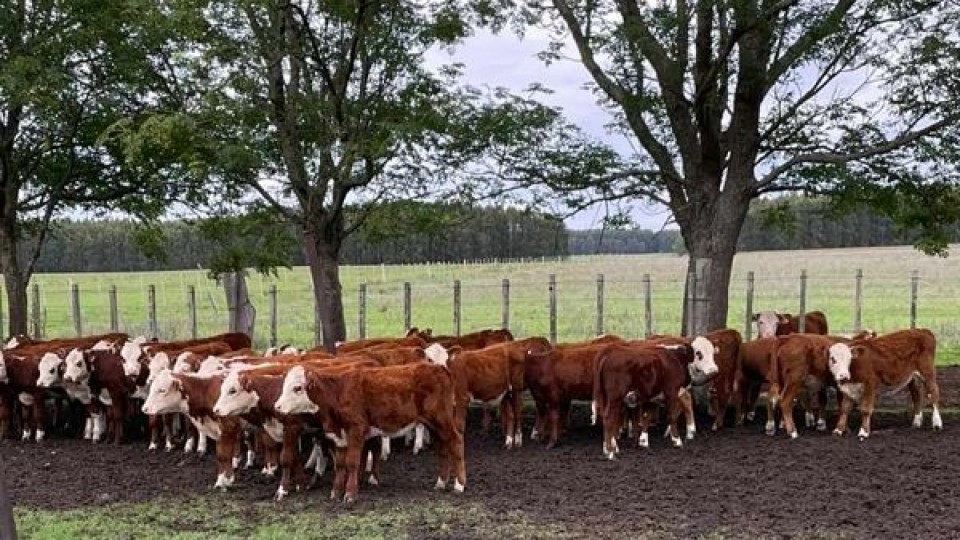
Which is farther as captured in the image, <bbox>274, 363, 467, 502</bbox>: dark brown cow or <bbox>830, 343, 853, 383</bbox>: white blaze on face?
<bbox>830, 343, 853, 383</bbox>: white blaze on face

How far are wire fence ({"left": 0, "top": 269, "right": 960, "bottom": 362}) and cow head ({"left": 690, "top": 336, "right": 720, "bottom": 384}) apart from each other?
762 centimetres

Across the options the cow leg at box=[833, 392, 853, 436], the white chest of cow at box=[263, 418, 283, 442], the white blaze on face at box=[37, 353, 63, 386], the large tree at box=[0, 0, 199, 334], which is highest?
the large tree at box=[0, 0, 199, 334]

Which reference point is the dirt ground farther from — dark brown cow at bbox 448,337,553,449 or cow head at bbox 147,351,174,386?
cow head at bbox 147,351,174,386

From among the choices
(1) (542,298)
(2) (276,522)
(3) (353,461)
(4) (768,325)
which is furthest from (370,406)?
(1) (542,298)

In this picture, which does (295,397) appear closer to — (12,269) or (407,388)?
(407,388)

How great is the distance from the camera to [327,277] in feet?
47.9

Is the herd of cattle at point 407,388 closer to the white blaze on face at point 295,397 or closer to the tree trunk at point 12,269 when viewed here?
the white blaze on face at point 295,397

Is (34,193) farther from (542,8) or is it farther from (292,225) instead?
(542,8)

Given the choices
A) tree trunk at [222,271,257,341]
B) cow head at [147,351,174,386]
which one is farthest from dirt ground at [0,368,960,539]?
tree trunk at [222,271,257,341]

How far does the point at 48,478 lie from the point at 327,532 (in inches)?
161

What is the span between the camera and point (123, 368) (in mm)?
12750

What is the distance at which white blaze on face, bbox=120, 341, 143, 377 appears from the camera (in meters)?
12.5

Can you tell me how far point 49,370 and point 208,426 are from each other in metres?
3.33

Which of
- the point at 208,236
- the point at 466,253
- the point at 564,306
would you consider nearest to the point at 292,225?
the point at 208,236
